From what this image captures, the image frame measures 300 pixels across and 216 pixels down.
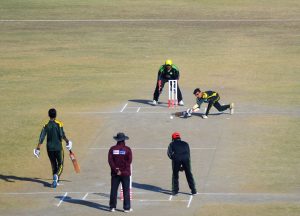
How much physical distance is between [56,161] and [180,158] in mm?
3820

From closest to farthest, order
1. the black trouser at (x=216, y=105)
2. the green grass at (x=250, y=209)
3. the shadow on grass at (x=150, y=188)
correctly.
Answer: the green grass at (x=250, y=209) < the shadow on grass at (x=150, y=188) < the black trouser at (x=216, y=105)

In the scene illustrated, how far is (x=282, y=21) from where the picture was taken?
69.8 metres

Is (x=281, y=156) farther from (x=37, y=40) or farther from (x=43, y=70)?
(x=37, y=40)

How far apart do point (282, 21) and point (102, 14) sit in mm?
13224

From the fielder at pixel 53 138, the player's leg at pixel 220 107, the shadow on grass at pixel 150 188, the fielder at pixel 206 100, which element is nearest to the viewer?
the shadow on grass at pixel 150 188

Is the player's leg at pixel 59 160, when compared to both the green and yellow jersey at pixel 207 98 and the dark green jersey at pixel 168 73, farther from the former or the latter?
the dark green jersey at pixel 168 73

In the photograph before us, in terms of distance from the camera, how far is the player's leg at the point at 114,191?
85.0 ft

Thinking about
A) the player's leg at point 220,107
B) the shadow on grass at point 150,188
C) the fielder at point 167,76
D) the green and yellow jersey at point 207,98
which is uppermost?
the fielder at point 167,76

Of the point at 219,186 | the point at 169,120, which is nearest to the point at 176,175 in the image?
the point at 219,186

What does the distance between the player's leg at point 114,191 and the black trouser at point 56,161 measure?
10.0 feet

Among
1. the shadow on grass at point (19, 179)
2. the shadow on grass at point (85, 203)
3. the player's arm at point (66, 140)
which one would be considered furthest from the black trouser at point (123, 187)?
the shadow on grass at point (19, 179)

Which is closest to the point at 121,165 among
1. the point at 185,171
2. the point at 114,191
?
the point at 114,191

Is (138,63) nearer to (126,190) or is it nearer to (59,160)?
(59,160)

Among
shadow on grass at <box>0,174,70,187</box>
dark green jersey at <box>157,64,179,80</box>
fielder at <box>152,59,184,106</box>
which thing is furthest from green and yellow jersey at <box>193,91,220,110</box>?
shadow on grass at <box>0,174,70,187</box>
